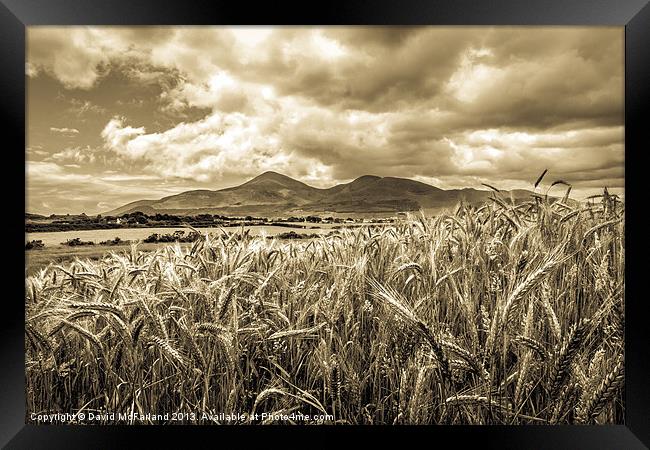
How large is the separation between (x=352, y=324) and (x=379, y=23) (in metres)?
1.54

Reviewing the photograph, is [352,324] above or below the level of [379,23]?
below

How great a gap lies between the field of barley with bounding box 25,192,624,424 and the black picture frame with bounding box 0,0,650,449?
63 millimetres

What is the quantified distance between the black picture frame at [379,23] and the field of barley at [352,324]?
63mm

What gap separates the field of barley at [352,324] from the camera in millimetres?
1921

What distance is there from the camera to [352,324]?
2051 mm

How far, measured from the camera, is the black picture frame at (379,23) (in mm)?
1968

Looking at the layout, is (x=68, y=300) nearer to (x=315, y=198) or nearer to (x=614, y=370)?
(x=315, y=198)

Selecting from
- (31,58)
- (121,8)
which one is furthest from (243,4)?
(31,58)

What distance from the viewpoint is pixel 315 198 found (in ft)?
7.50

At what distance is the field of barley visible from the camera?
1.92m

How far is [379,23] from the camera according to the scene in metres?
2.01

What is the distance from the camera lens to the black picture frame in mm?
1968
